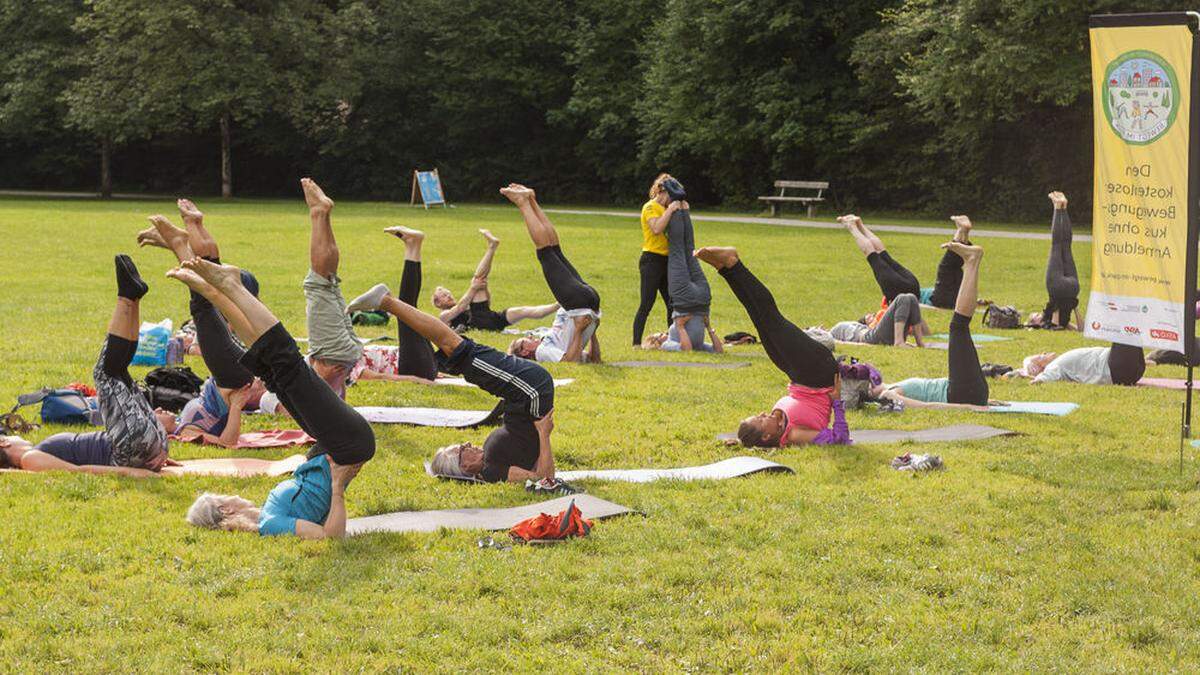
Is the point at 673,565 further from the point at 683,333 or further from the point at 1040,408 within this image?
the point at 683,333

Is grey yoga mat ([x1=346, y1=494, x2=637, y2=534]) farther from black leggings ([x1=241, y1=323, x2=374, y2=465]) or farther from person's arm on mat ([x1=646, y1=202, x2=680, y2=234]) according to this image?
person's arm on mat ([x1=646, y1=202, x2=680, y2=234])

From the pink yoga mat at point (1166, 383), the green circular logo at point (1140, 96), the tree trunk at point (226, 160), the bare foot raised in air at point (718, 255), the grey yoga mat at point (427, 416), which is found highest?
the tree trunk at point (226, 160)

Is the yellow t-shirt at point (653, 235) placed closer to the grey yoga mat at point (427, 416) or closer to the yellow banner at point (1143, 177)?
the grey yoga mat at point (427, 416)

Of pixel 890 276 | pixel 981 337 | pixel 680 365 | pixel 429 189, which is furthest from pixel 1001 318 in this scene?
pixel 429 189

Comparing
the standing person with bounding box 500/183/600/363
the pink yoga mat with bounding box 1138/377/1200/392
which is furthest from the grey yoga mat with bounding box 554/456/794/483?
the pink yoga mat with bounding box 1138/377/1200/392

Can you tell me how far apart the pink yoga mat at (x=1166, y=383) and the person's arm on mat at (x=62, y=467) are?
922cm

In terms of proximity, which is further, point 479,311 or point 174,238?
point 479,311

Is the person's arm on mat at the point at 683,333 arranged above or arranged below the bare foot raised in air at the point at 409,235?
below

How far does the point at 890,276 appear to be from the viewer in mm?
15562

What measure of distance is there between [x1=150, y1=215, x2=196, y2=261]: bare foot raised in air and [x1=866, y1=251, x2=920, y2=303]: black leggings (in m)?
8.70

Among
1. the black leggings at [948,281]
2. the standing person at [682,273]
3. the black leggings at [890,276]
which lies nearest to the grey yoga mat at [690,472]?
the standing person at [682,273]

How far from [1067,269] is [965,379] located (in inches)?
269

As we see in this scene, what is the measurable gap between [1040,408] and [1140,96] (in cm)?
316

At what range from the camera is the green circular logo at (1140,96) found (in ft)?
28.9
